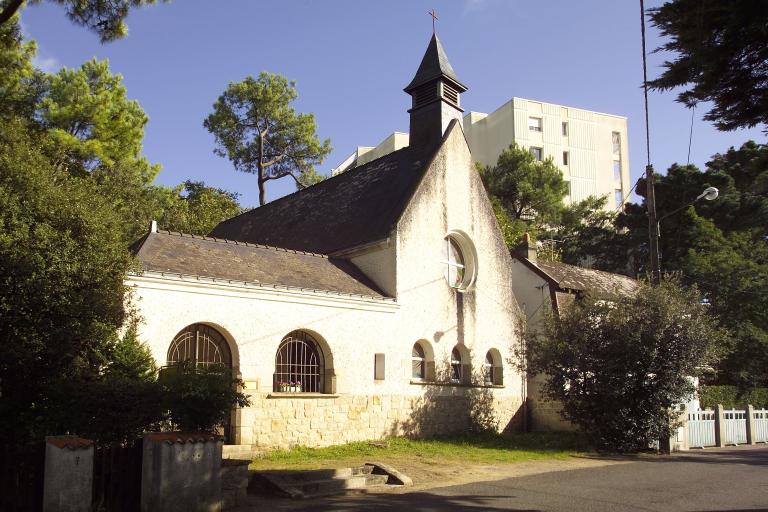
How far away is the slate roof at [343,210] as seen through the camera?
21.9 meters

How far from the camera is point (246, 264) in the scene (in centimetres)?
1800

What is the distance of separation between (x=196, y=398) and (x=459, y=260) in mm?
13610

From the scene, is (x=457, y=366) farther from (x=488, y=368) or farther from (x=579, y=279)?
(x=579, y=279)

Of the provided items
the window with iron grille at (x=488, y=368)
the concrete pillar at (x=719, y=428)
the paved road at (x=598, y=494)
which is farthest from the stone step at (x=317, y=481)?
the concrete pillar at (x=719, y=428)

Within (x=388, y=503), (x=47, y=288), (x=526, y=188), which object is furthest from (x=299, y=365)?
(x=526, y=188)

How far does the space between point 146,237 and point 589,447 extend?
1370 cm

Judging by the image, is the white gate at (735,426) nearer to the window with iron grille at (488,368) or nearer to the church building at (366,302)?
the church building at (366,302)

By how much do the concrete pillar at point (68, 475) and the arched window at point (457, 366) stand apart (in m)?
14.0

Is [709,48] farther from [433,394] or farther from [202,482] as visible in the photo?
[433,394]

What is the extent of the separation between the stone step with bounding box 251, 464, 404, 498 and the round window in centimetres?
974

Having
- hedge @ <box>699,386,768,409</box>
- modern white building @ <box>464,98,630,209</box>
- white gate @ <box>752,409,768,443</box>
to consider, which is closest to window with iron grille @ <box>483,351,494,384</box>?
white gate @ <box>752,409,768,443</box>

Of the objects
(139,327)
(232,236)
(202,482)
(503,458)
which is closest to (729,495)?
(503,458)

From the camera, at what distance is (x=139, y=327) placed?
1440 cm

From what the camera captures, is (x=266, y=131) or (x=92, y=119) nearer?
(x=92, y=119)
